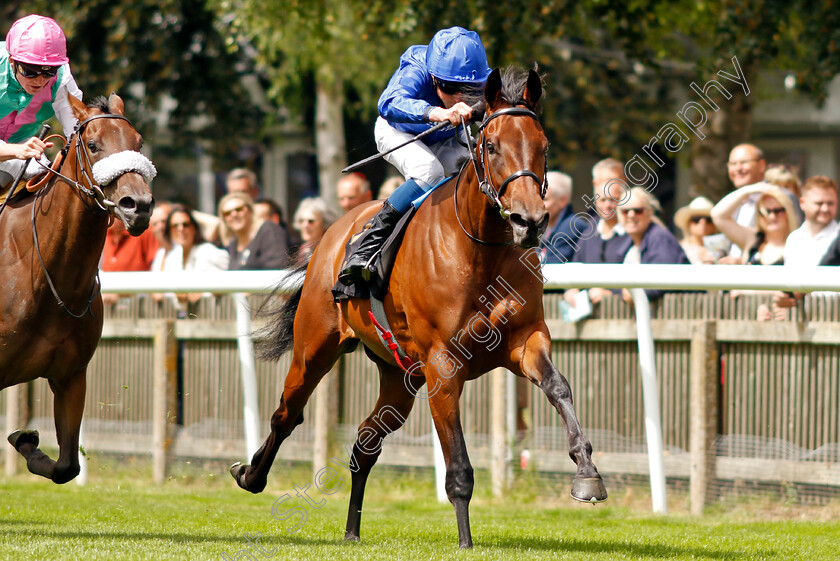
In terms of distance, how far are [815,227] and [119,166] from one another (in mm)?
4364

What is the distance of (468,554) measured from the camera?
193 inches

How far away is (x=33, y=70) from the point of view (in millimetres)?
5520

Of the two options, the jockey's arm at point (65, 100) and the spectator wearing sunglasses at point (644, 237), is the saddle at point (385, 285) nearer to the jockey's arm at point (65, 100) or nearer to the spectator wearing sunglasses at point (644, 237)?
the jockey's arm at point (65, 100)

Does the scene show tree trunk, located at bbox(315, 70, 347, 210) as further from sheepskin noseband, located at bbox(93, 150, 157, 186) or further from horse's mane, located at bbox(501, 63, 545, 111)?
horse's mane, located at bbox(501, 63, 545, 111)

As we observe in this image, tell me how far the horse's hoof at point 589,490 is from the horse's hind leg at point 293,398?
210 centimetres

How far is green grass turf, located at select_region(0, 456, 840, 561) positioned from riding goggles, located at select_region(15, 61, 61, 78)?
217cm

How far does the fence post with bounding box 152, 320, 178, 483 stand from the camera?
27.8 ft

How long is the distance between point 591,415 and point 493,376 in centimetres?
68

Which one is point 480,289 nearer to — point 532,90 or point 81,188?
point 532,90

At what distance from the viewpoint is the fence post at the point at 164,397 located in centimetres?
848

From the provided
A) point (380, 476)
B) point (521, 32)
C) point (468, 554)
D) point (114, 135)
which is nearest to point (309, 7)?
point (521, 32)

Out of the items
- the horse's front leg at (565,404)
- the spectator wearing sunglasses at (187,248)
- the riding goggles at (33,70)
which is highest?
the riding goggles at (33,70)

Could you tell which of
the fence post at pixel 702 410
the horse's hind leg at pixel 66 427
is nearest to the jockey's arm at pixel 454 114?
the horse's hind leg at pixel 66 427

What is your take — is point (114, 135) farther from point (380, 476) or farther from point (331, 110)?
point (331, 110)
